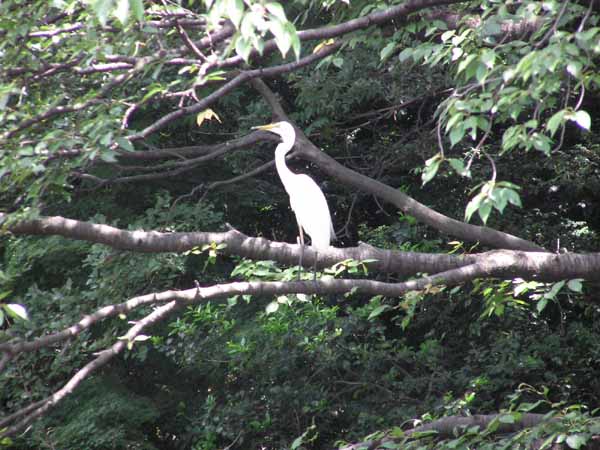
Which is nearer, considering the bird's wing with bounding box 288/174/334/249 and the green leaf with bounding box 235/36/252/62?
the green leaf with bounding box 235/36/252/62

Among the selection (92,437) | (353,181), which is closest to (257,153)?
(353,181)

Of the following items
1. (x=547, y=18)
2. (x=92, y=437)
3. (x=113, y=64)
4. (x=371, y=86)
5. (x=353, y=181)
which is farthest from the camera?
(x=371, y=86)

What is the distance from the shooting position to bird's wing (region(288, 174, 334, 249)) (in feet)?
16.6

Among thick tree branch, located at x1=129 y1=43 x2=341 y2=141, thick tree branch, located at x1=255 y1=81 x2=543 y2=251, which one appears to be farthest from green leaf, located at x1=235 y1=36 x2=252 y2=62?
thick tree branch, located at x1=255 y1=81 x2=543 y2=251

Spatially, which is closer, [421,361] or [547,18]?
[547,18]

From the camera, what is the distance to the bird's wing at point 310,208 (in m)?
5.07

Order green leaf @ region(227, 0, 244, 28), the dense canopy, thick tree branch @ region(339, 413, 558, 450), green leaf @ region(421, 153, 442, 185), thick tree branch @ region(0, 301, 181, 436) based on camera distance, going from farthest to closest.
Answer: thick tree branch @ region(339, 413, 558, 450)
the dense canopy
thick tree branch @ region(0, 301, 181, 436)
green leaf @ region(421, 153, 442, 185)
green leaf @ region(227, 0, 244, 28)

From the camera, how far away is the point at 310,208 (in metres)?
5.08

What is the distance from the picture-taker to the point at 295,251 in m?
3.85

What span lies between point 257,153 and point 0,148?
3.41m

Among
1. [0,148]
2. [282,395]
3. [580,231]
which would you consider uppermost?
[0,148]

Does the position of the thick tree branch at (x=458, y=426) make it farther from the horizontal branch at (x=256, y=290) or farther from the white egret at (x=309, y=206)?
the white egret at (x=309, y=206)

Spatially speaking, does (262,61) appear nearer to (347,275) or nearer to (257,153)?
(257,153)

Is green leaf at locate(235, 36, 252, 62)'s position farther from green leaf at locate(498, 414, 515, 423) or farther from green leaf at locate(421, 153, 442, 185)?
green leaf at locate(498, 414, 515, 423)
